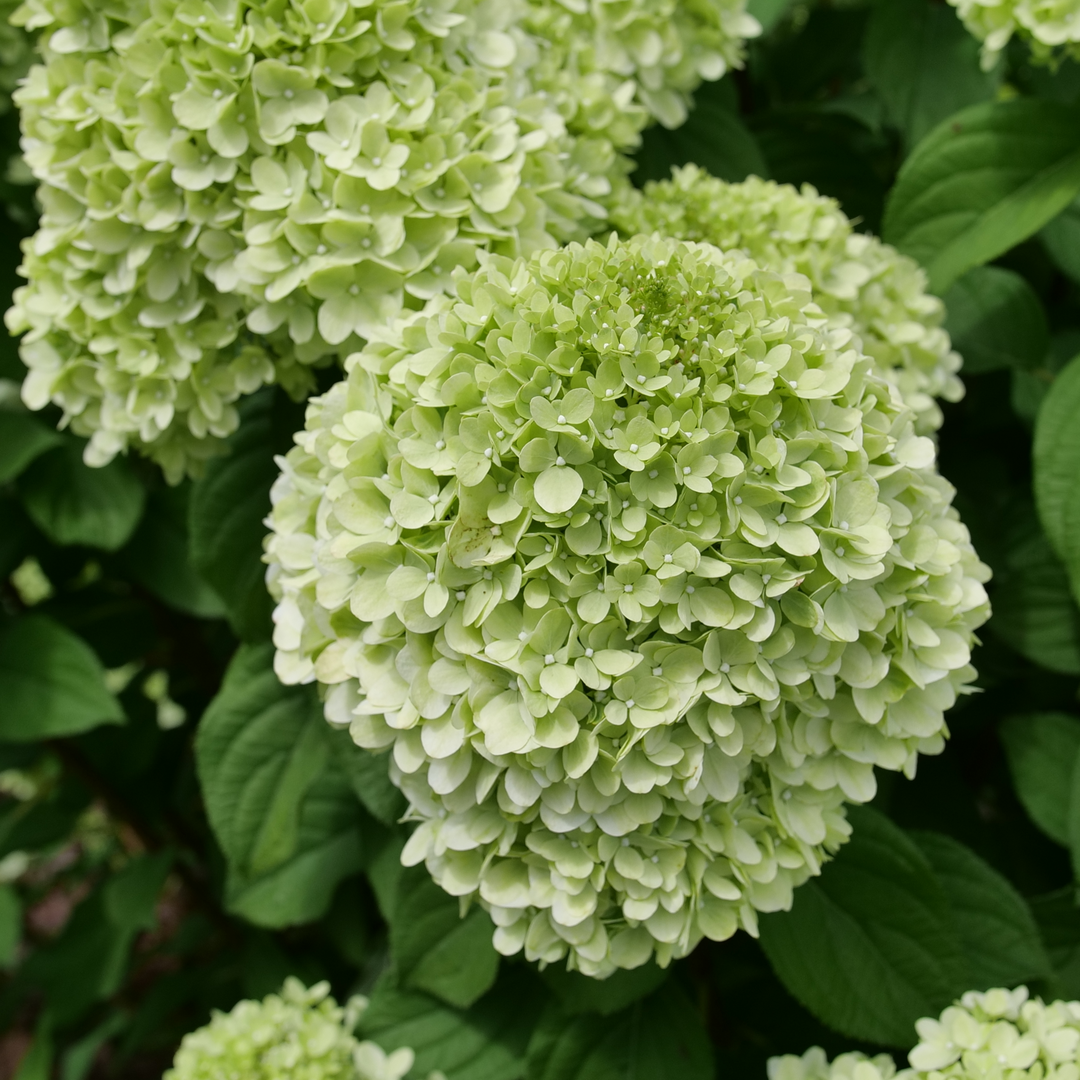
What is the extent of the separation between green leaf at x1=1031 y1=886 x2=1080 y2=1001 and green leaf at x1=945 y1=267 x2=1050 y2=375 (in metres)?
0.69

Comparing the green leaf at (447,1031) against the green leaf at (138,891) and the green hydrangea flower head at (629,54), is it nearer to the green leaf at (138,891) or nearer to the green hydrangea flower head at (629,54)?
the green leaf at (138,891)

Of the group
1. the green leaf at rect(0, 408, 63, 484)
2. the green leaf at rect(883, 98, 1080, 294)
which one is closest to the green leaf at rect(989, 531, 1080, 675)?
the green leaf at rect(883, 98, 1080, 294)

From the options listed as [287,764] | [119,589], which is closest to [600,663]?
[287,764]

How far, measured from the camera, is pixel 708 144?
5.13 feet

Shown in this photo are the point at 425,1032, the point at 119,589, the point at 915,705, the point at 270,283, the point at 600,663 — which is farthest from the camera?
the point at 119,589

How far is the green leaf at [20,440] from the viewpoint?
166 centimetres

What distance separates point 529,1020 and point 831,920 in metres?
0.40

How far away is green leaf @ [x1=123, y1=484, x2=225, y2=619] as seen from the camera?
1.77m

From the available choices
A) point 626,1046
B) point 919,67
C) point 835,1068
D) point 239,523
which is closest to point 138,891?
point 239,523

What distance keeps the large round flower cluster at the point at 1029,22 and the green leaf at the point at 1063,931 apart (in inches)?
38.9

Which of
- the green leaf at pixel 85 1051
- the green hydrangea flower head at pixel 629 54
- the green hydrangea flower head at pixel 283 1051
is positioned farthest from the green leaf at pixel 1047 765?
the green leaf at pixel 85 1051

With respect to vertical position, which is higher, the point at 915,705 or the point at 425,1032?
the point at 915,705

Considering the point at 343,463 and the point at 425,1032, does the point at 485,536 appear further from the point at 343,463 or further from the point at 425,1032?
the point at 425,1032

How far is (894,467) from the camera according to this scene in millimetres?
894
